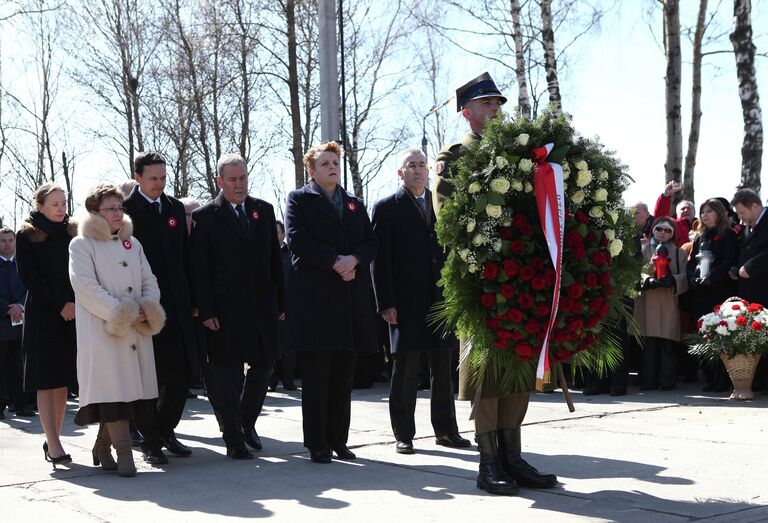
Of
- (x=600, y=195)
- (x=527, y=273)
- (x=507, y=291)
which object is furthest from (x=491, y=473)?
(x=600, y=195)

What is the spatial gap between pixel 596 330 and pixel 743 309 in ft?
16.2

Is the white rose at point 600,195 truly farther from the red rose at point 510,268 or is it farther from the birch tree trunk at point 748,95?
the birch tree trunk at point 748,95

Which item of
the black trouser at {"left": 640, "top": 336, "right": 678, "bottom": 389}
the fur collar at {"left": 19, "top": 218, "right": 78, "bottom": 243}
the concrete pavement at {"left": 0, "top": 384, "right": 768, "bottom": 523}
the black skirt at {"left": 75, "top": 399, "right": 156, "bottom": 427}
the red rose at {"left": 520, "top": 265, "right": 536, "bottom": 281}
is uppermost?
the fur collar at {"left": 19, "top": 218, "right": 78, "bottom": 243}

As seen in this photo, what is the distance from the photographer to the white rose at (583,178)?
5699mm

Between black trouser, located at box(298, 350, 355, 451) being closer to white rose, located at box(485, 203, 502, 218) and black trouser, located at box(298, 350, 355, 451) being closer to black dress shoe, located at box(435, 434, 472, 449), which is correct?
black dress shoe, located at box(435, 434, 472, 449)

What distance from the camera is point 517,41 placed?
2130 centimetres

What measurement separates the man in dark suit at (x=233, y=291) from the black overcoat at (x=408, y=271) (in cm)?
84

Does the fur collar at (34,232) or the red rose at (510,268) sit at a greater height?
the fur collar at (34,232)

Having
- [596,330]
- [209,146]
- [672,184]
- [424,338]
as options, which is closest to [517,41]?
[672,184]

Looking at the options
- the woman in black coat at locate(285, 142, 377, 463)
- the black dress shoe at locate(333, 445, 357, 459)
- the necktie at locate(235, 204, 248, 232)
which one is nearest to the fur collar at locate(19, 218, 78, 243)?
the necktie at locate(235, 204, 248, 232)

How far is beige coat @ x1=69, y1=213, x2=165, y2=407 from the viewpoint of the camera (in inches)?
257

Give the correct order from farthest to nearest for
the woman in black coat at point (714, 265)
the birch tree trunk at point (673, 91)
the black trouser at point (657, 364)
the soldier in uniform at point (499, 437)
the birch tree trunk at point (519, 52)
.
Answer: the birch tree trunk at point (519, 52)
the birch tree trunk at point (673, 91)
the black trouser at point (657, 364)
the woman in black coat at point (714, 265)
the soldier in uniform at point (499, 437)

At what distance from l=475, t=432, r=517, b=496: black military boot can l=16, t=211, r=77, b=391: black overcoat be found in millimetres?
3074

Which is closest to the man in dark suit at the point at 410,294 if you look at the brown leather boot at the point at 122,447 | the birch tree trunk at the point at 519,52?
the brown leather boot at the point at 122,447
